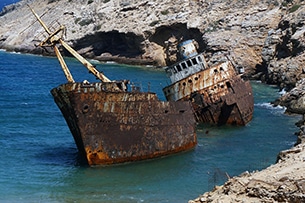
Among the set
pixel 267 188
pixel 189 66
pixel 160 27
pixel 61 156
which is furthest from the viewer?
pixel 160 27

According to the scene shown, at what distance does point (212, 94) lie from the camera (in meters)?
28.8

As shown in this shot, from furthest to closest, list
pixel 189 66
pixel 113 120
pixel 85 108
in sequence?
pixel 189 66
pixel 113 120
pixel 85 108

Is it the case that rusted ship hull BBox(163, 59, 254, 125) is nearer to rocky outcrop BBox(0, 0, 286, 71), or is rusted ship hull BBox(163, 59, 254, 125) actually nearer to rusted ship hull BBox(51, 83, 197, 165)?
rusted ship hull BBox(51, 83, 197, 165)

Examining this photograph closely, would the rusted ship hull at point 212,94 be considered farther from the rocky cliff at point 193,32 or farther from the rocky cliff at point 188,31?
the rocky cliff at point 188,31

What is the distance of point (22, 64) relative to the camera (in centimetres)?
5966

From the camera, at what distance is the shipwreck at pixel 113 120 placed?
19.8 m

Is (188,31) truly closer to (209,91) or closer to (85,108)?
(209,91)

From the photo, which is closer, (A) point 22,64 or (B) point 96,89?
(B) point 96,89

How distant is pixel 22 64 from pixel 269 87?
28.7 m

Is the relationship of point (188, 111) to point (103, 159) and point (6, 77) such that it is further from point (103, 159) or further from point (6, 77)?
point (6, 77)

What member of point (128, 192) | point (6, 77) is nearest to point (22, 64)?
point (6, 77)

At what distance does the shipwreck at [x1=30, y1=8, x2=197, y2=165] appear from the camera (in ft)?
65.0

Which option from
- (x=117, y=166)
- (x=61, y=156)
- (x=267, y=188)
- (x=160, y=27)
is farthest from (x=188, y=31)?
(x=267, y=188)

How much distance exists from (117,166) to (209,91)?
32.3 feet
